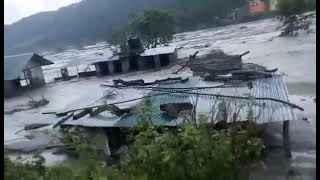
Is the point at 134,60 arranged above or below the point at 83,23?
below

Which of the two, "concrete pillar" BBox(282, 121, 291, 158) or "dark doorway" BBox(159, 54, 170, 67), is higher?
"dark doorway" BBox(159, 54, 170, 67)

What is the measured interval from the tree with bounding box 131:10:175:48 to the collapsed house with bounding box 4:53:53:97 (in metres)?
1.03

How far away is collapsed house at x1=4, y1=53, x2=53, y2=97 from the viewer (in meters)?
2.40

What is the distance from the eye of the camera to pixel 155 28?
4.03m

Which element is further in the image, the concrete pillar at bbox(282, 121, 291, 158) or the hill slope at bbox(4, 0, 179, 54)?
the concrete pillar at bbox(282, 121, 291, 158)

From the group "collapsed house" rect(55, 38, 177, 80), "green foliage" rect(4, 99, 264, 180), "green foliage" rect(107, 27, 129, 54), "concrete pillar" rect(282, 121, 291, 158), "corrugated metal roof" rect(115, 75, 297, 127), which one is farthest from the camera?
"concrete pillar" rect(282, 121, 291, 158)

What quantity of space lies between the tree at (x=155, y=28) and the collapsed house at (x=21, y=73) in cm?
103

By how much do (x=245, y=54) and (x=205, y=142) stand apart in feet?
5.99

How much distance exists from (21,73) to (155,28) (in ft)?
5.01

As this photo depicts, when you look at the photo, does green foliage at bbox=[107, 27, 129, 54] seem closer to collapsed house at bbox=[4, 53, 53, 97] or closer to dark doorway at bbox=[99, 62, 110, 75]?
dark doorway at bbox=[99, 62, 110, 75]

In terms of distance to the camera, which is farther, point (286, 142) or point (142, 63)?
point (286, 142)

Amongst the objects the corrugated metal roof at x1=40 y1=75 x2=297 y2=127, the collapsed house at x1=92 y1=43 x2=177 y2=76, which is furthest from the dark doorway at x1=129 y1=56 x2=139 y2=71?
the corrugated metal roof at x1=40 y1=75 x2=297 y2=127


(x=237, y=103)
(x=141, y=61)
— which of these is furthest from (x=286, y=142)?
(x=141, y=61)

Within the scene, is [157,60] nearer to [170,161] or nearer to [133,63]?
[133,63]
